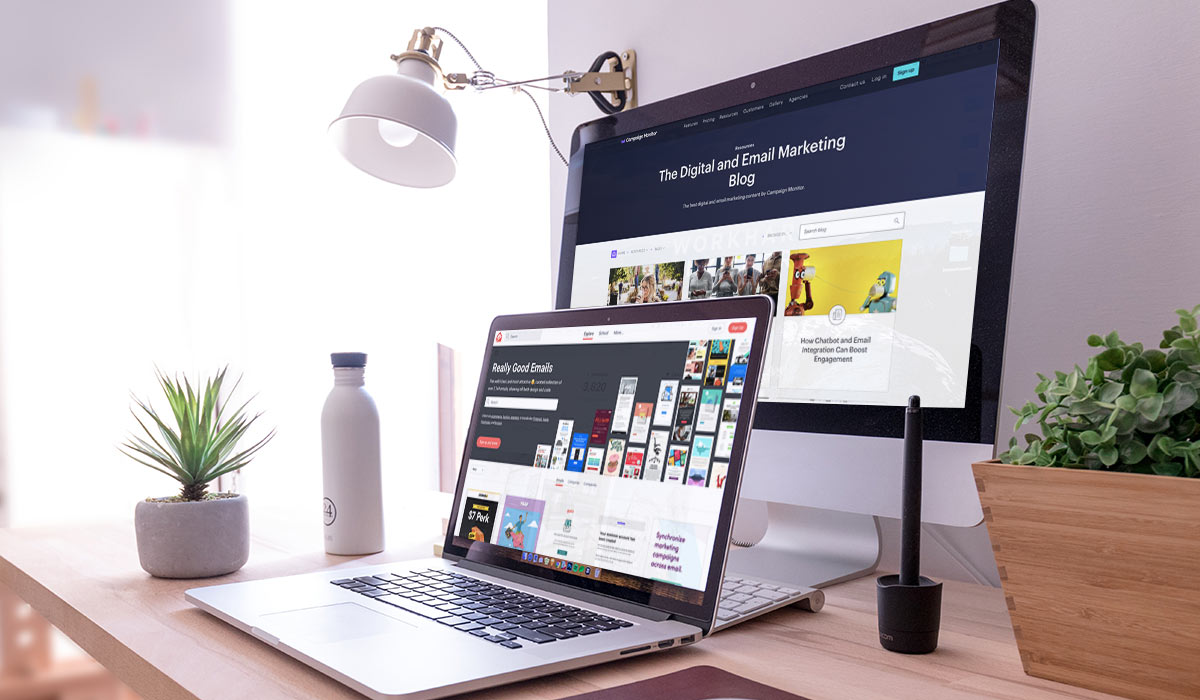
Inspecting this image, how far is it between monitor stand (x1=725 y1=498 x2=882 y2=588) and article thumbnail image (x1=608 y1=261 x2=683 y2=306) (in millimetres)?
257

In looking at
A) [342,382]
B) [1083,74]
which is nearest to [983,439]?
[1083,74]

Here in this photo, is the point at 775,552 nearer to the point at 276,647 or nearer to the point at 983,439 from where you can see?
the point at 983,439

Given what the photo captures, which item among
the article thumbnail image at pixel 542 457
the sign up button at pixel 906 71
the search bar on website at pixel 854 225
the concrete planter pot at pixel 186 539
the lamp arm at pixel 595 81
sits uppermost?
the lamp arm at pixel 595 81

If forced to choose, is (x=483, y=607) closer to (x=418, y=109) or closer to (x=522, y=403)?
(x=522, y=403)

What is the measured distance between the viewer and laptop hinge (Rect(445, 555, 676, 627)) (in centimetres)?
65

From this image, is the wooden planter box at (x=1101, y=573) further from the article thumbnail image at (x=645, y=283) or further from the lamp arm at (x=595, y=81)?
the lamp arm at (x=595, y=81)

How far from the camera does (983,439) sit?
0.70 m

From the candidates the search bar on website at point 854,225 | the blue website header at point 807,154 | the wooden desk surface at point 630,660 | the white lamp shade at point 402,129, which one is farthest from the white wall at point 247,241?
the wooden desk surface at point 630,660

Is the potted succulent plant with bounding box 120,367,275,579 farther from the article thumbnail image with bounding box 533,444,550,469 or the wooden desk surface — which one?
the article thumbnail image with bounding box 533,444,550,469

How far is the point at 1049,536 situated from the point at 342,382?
2.44ft

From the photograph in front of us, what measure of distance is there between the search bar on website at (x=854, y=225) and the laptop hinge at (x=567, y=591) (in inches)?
15.4

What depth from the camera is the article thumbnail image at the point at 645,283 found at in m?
0.95

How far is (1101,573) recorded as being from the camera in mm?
499

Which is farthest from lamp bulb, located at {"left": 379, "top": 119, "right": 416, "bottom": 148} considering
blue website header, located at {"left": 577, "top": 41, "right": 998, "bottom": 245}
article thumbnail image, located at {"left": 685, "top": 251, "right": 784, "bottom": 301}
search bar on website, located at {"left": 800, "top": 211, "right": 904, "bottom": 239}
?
search bar on website, located at {"left": 800, "top": 211, "right": 904, "bottom": 239}
